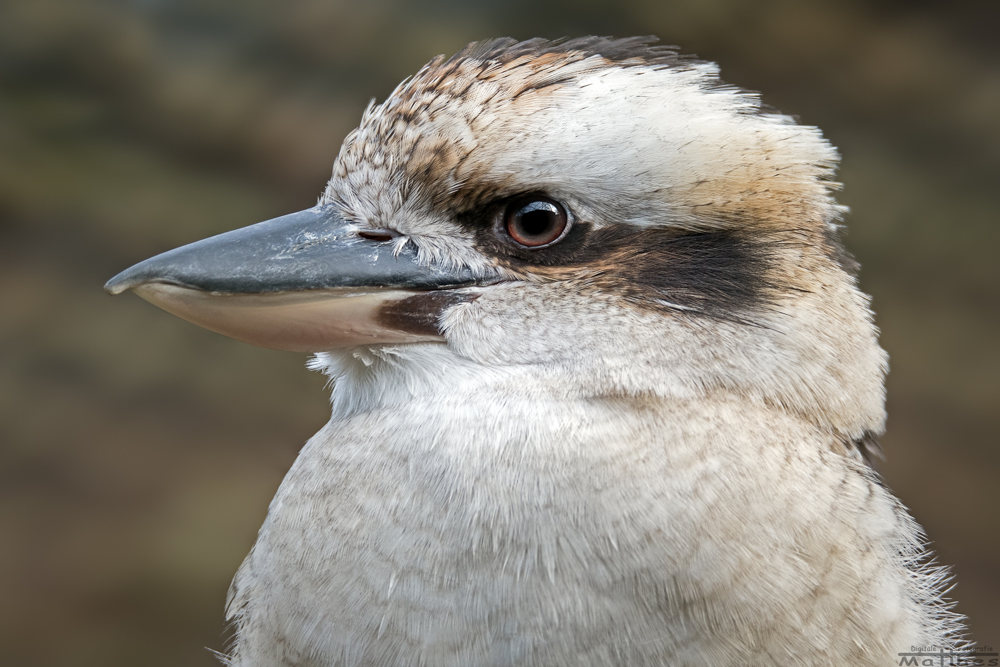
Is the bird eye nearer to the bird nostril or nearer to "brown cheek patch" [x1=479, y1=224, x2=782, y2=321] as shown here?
"brown cheek patch" [x1=479, y1=224, x2=782, y2=321]

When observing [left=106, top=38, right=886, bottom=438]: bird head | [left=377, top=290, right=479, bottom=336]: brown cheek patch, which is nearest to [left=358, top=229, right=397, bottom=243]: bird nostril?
[left=106, top=38, right=886, bottom=438]: bird head

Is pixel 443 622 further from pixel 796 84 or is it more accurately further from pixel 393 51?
pixel 796 84

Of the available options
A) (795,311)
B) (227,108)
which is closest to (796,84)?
(227,108)

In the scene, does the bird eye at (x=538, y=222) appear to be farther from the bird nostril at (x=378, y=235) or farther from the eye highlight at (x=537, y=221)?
the bird nostril at (x=378, y=235)

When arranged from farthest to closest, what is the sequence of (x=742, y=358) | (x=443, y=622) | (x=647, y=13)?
(x=647, y=13)
(x=742, y=358)
(x=443, y=622)

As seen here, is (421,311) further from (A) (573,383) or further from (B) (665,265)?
(B) (665,265)

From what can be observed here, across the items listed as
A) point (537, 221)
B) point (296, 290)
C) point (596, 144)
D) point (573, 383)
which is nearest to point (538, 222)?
point (537, 221)
